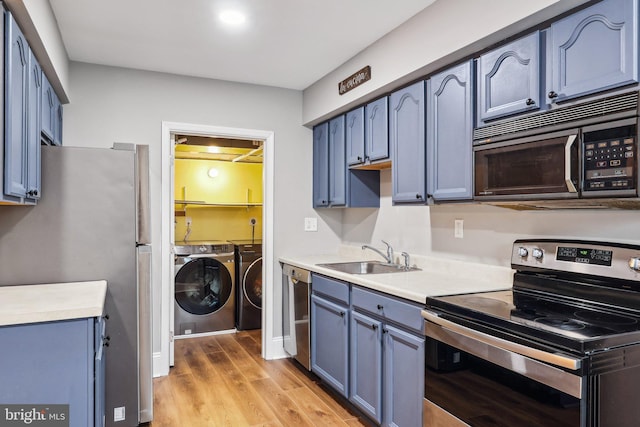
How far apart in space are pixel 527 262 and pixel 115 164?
222 cm

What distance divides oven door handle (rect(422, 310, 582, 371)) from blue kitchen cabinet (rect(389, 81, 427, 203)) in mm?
849

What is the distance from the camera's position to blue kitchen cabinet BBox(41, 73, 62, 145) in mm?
2409

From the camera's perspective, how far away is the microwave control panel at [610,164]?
1426 millimetres

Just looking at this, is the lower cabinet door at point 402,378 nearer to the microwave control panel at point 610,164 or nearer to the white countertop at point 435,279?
the white countertop at point 435,279

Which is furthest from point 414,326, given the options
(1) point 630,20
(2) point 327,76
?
(2) point 327,76

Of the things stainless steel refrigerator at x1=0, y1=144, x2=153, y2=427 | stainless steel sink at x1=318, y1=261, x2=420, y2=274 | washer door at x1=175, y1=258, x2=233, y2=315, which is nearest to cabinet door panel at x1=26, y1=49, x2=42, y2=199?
stainless steel refrigerator at x1=0, y1=144, x2=153, y2=427

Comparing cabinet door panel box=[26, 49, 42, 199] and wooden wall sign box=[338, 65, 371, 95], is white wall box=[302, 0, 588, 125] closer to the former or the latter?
wooden wall sign box=[338, 65, 371, 95]

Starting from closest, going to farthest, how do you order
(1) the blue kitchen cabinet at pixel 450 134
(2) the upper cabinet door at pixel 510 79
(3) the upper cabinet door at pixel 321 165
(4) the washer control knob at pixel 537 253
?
(2) the upper cabinet door at pixel 510 79
(4) the washer control knob at pixel 537 253
(1) the blue kitchen cabinet at pixel 450 134
(3) the upper cabinet door at pixel 321 165

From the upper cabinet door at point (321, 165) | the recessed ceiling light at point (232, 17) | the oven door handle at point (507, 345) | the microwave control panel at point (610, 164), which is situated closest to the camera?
the oven door handle at point (507, 345)

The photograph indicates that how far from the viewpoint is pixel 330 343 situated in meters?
2.90

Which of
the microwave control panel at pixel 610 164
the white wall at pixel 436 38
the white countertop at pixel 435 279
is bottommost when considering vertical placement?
the white countertop at pixel 435 279

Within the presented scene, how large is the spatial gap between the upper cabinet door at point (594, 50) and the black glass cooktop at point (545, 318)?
83 centimetres

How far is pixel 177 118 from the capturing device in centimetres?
345

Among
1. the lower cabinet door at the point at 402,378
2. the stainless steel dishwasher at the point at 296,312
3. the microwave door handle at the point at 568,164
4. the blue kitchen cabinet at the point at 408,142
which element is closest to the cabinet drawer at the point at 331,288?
the stainless steel dishwasher at the point at 296,312
